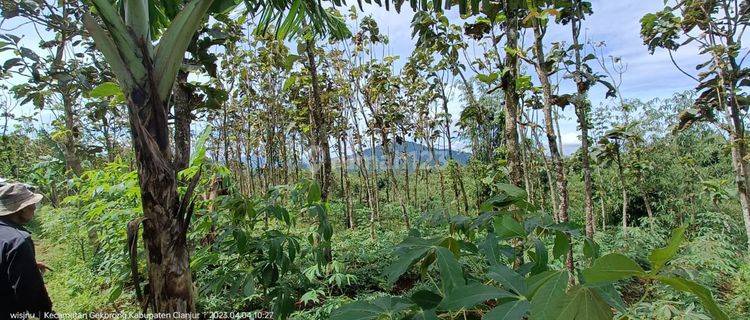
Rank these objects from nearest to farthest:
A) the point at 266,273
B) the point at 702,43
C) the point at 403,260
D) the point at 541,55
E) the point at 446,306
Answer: the point at 446,306
the point at 403,260
the point at 266,273
the point at 541,55
the point at 702,43

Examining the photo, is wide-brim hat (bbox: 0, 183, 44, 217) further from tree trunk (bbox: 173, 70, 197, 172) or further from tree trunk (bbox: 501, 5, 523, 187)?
tree trunk (bbox: 501, 5, 523, 187)

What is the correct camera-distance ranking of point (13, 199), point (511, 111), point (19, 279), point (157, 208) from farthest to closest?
point (511, 111)
point (13, 199)
point (19, 279)
point (157, 208)

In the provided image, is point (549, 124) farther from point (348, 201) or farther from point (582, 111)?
point (348, 201)

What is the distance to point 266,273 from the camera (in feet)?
7.23

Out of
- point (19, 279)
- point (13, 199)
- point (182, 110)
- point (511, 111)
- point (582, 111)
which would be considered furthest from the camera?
point (582, 111)

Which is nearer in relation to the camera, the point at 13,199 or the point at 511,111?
the point at 13,199

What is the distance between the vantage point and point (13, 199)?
265cm

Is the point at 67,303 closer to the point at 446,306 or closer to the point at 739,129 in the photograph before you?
the point at 446,306

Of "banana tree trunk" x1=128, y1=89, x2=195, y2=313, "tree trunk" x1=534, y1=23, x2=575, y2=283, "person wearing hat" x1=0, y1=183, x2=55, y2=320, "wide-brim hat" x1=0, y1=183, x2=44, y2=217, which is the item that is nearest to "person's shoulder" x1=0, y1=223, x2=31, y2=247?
"person wearing hat" x1=0, y1=183, x2=55, y2=320

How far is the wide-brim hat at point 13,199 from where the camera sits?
2.62m

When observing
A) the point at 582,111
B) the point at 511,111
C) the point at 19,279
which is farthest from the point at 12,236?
the point at 582,111

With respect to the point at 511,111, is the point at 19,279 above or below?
below

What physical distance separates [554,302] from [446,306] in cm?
21

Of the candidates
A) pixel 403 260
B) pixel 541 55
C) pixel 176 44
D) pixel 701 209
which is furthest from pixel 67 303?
pixel 701 209
